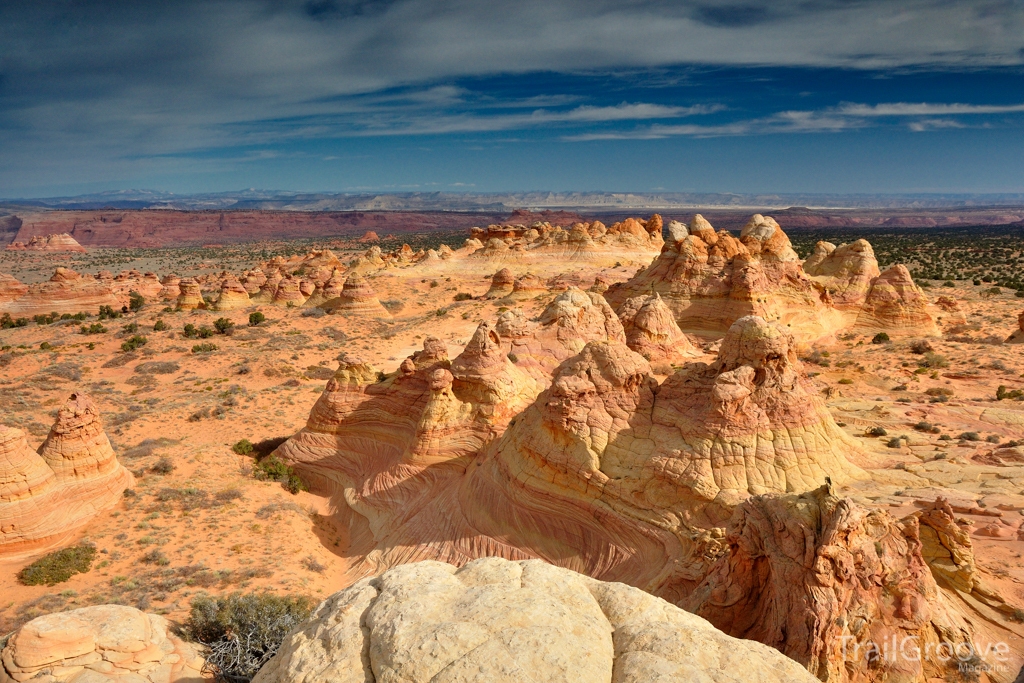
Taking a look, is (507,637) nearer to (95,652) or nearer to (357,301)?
(95,652)

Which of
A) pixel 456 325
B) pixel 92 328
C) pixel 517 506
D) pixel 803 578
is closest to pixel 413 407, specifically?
pixel 517 506

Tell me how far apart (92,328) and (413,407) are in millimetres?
37305

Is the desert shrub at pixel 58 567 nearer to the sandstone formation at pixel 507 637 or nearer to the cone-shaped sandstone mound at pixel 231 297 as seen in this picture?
the sandstone formation at pixel 507 637

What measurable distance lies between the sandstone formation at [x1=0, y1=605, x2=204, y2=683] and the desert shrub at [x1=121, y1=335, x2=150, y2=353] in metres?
35.9

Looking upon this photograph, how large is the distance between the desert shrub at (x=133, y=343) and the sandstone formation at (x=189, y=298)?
1339cm

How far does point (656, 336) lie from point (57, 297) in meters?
58.9

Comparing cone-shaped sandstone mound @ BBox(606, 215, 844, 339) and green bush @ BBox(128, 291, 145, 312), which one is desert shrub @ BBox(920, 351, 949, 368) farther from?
green bush @ BBox(128, 291, 145, 312)

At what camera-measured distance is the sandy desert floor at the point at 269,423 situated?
11.7 m

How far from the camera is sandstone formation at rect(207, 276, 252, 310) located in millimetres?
51375

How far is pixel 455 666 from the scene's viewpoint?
484 cm

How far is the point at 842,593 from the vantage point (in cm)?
664

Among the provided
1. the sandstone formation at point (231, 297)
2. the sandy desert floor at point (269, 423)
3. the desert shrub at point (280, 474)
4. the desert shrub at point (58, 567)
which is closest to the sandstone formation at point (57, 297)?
the sandy desert floor at point (269, 423)

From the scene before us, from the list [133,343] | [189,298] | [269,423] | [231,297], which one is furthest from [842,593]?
[189,298]

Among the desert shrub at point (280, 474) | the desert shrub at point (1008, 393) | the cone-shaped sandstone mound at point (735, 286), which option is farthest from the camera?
the cone-shaped sandstone mound at point (735, 286)
